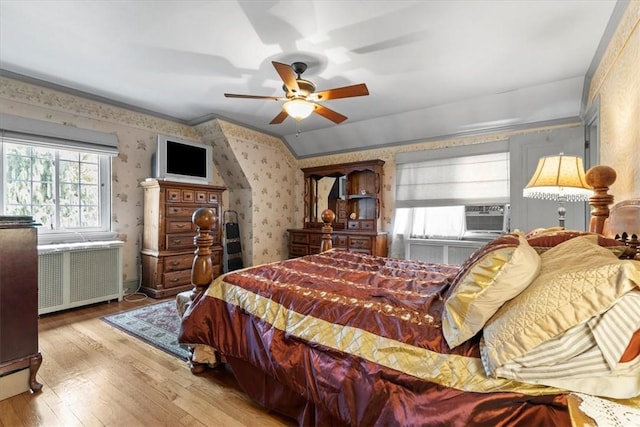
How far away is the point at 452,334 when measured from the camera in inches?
43.0

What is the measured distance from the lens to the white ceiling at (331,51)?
2043mm

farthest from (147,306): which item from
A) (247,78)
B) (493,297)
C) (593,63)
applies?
(593,63)

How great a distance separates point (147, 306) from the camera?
3.37 m

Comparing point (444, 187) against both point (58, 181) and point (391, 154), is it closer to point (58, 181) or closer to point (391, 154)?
point (391, 154)

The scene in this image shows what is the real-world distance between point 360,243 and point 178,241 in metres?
2.62

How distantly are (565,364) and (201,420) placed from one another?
64.8 inches

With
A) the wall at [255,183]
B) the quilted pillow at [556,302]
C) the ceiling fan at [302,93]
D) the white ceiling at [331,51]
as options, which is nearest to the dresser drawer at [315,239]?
the wall at [255,183]

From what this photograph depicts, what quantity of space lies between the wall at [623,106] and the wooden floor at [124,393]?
8.23ft

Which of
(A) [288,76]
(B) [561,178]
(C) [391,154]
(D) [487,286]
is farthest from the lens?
(C) [391,154]

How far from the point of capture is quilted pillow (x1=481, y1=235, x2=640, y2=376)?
82 cm

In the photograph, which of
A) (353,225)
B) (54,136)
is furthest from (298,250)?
(54,136)

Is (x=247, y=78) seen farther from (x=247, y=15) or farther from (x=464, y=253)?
(x=464, y=253)

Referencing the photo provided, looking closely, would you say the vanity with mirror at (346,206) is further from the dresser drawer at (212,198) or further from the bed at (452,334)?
the bed at (452,334)

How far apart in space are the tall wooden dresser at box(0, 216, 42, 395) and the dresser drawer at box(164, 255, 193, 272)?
6.59 feet
